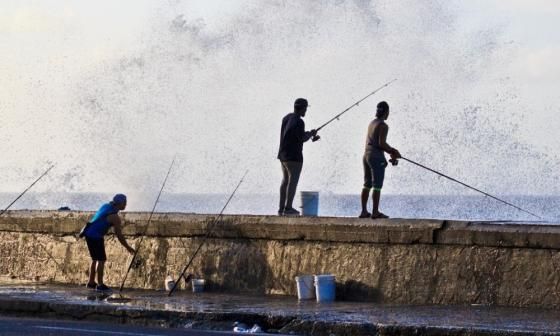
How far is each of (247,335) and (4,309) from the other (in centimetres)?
371

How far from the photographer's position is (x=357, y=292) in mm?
13977

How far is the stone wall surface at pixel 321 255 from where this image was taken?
12.8 m

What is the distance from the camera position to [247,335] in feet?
38.0

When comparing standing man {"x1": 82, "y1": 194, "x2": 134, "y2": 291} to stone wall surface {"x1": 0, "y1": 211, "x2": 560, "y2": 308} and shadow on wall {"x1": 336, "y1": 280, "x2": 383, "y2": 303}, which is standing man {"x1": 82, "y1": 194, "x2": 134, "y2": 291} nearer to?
stone wall surface {"x1": 0, "y1": 211, "x2": 560, "y2": 308}

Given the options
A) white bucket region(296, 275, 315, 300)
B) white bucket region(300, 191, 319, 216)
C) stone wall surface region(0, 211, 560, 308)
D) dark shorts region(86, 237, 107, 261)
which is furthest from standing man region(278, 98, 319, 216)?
dark shorts region(86, 237, 107, 261)

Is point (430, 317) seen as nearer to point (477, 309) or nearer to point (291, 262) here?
point (477, 309)

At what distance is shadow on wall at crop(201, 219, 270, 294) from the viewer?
14859 millimetres

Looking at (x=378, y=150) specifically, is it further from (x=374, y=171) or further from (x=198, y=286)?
(x=198, y=286)

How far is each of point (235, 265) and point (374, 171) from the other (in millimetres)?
1938

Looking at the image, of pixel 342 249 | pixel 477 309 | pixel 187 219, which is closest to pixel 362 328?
pixel 477 309

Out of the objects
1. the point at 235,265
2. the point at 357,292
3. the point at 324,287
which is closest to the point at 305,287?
the point at 324,287

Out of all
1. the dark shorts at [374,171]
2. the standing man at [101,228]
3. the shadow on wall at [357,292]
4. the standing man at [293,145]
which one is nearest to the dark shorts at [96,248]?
the standing man at [101,228]

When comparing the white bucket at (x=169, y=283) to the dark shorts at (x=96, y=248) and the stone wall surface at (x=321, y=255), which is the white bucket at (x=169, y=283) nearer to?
the stone wall surface at (x=321, y=255)

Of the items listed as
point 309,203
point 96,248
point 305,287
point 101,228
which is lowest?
point 305,287
